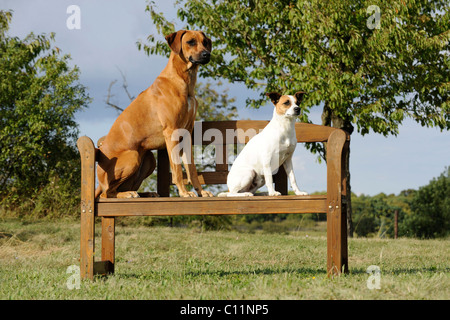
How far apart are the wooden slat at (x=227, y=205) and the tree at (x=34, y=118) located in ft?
31.3

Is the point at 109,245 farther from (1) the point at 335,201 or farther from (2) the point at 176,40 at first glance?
(1) the point at 335,201

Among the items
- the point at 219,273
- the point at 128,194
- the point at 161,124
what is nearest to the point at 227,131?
the point at 161,124

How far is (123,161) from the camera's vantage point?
4.38 metres

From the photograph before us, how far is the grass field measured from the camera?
11.1ft

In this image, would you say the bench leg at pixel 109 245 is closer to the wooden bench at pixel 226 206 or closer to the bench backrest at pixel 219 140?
the wooden bench at pixel 226 206

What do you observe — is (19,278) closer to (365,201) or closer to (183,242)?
(183,242)

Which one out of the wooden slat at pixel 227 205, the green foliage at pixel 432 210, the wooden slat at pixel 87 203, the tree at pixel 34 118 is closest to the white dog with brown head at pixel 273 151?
the wooden slat at pixel 227 205

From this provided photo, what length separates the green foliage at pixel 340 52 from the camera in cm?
1022

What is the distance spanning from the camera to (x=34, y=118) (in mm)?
12812

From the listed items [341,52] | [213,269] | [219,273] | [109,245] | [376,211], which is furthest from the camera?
[376,211]

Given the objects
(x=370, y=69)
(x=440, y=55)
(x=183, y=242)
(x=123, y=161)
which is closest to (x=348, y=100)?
(x=370, y=69)

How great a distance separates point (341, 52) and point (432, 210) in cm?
1358

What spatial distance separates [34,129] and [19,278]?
8.73m

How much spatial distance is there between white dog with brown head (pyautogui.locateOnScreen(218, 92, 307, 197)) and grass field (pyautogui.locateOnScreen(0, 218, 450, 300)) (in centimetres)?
81
